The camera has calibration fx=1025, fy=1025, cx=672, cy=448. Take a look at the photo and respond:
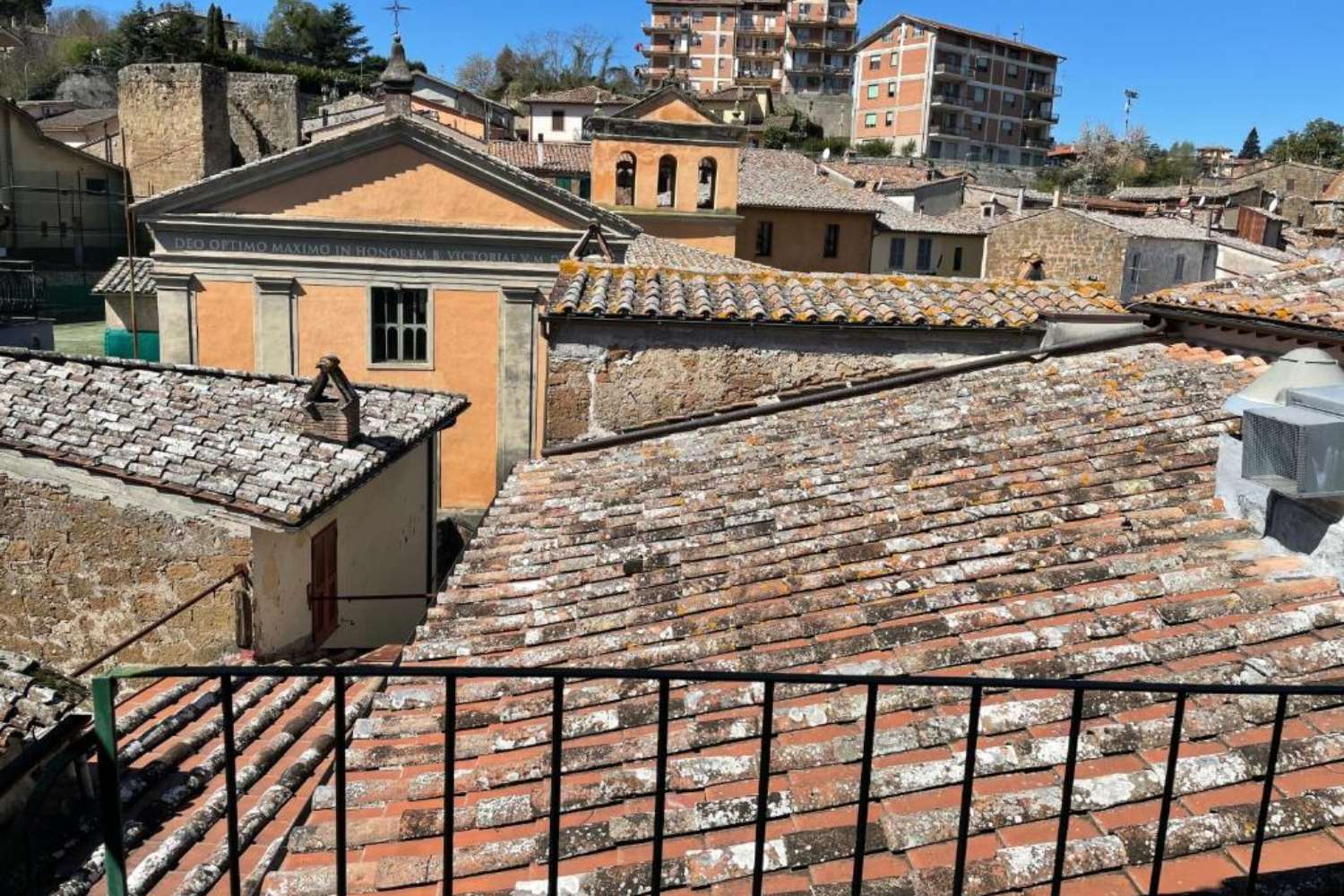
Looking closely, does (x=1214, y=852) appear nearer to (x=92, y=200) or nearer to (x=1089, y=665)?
(x=1089, y=665)

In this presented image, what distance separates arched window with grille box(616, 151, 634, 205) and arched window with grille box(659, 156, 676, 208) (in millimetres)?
685

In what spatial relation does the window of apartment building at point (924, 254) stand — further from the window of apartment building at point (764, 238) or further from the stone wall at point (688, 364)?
the stone wall at point (688, 364)

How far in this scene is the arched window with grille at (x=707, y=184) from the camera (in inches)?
973

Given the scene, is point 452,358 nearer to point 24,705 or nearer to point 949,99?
point 24,705

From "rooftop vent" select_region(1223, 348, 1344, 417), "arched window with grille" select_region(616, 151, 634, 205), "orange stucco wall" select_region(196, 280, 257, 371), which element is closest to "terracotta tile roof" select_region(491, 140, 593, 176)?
"arched window with grille" select_region(616, 151, 634, 205)

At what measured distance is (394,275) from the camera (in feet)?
51.8

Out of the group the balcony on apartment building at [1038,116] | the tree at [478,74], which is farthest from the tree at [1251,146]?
the tree at [478,74]

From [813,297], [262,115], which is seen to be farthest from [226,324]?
[262,115]

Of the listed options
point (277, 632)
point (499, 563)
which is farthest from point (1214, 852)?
point (277, 632)

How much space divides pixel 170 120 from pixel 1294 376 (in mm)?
35656

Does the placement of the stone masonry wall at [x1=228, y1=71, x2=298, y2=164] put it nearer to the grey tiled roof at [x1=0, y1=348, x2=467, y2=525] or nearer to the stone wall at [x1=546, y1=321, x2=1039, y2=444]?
the grey tiled roof at [x1=0, y1=348, x2=467, y2=525]

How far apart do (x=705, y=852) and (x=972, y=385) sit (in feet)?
17.9

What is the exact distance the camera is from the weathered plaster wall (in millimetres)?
7590

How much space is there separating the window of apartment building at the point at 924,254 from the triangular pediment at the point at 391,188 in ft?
67.7
